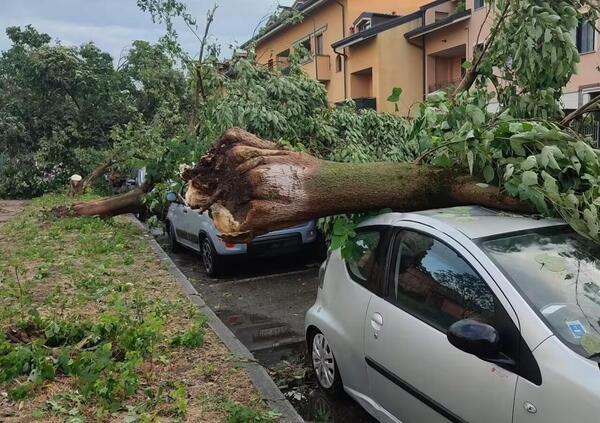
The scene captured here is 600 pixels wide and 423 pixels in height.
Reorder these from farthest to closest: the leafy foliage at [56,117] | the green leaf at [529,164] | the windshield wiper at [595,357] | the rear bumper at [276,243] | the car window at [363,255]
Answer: the leafy foliage at [56,117] < the rear bumper at [276,243] < the car window at [363,255] < the green leaf at [529,164] < the windshield wiper at [595,357]

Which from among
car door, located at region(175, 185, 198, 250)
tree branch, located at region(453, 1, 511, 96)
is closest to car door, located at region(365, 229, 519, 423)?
tree branch, located at region(453, 1, 511, 96)

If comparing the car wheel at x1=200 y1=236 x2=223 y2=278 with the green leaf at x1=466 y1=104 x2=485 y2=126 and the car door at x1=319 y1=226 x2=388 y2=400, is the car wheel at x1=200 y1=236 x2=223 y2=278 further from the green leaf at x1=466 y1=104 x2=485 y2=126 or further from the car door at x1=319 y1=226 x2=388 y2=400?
the green leaf at x1=466 y1=104 x2=485 y2=126

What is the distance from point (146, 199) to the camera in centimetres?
1132

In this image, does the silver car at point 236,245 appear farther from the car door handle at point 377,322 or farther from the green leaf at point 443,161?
the car door handle at point 377,322

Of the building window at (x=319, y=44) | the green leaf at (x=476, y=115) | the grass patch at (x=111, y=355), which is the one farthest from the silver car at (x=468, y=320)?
the building window at (x=319, y=44)

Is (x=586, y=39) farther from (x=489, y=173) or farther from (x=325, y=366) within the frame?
(x=325, y=366)

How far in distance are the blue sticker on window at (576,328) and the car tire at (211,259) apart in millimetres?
6458

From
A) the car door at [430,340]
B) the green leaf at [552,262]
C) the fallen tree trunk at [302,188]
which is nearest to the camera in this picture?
the car door at [430,340]

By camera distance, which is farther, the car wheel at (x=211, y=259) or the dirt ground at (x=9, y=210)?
the dirt ground at (x=9, y=210)

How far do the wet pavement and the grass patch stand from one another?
1.69ft

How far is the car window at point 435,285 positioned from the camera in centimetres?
286

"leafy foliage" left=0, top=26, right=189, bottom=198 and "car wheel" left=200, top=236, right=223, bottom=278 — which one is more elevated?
"leafy foliage" left=0, top=26, right=189, bottom=198

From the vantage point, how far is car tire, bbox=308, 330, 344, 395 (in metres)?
4.05

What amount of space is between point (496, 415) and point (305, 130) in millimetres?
5884
